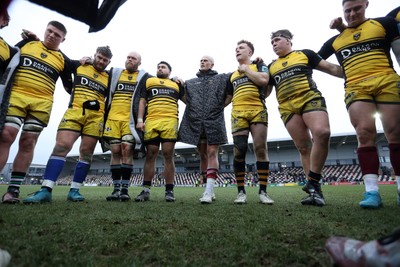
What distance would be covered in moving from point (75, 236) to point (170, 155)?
2.81 meters

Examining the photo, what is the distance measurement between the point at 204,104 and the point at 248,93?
0.89 metres

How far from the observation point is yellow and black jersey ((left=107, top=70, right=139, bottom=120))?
4.45 meters

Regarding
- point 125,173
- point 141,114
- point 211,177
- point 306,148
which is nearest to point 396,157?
point 306,148

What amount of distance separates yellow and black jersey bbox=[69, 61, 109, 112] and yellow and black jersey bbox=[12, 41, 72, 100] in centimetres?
31

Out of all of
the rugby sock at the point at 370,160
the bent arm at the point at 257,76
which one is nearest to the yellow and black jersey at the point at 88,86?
the bent arm at the point at 257,76

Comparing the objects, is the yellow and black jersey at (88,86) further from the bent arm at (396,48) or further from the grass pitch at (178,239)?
the bent arm at (396,48)

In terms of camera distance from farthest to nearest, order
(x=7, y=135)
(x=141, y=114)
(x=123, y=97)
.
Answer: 1. (x=123, y=97)
2. (x=141, y=114)
3. (x=7, y=135)

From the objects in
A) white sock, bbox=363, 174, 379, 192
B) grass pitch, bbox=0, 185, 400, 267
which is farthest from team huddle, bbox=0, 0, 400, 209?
grass pitch, bbox=0, 185, 400, 267

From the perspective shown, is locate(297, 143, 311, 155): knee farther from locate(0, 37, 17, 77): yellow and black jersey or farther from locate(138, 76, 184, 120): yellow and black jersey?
locate(0, 37, 17, 77): yellow and black jersey

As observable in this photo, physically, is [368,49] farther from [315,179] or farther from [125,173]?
[125,173]

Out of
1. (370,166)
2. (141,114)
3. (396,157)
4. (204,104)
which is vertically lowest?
(370,166)

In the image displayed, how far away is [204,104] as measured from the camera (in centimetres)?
447

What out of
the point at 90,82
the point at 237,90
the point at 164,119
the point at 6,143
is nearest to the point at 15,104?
the point at 6,143

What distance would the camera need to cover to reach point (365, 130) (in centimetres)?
281
